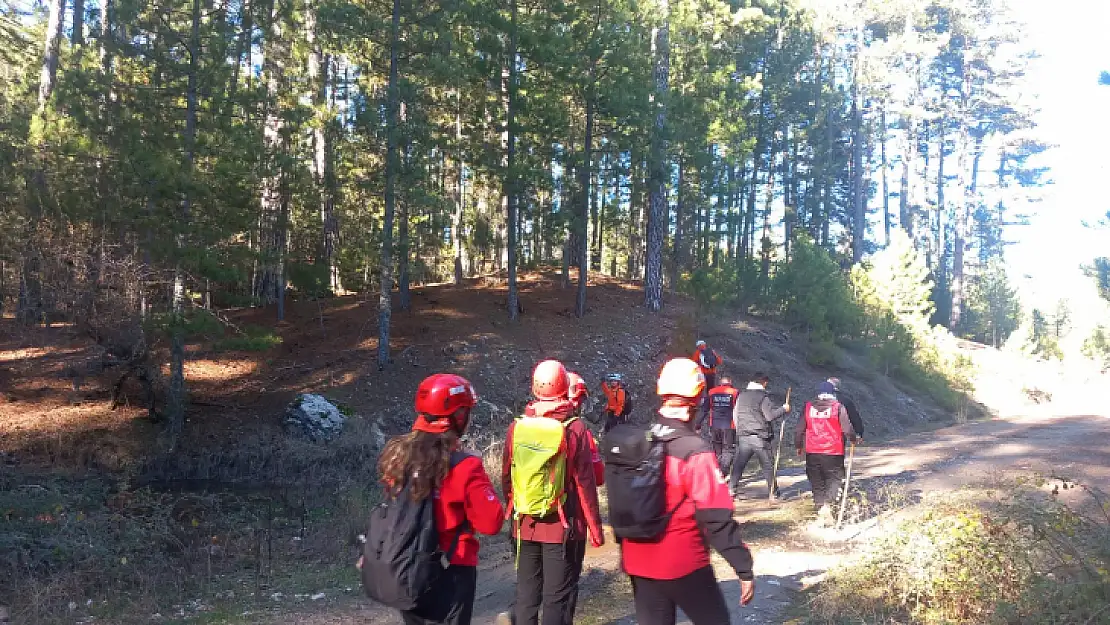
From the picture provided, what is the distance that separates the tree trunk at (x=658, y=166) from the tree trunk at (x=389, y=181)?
293 inches

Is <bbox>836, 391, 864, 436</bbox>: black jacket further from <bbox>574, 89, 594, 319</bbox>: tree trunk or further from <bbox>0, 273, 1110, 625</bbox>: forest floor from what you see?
<bbox>574, 89, 594, 319</bbox>: tree trunk

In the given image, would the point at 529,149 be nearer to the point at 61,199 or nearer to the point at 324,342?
the point at 324,342

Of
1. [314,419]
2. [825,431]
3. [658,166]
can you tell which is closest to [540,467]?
[825,431]

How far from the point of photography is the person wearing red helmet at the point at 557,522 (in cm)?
456

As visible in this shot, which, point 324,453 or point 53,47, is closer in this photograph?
point 324,453

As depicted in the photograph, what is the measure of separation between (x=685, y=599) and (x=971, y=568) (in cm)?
319

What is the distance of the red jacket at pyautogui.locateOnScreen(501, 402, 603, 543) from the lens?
4570mm

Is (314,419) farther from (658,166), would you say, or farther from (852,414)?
(658,166)

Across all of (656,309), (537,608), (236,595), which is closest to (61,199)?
(236,595)

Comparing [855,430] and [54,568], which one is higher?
[855,430]

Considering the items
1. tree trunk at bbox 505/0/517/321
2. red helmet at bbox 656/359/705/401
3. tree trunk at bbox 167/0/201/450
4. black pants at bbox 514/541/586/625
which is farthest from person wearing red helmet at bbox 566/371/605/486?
tree trunk at bbox 505/0/517/321

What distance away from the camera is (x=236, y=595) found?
7.62 metres

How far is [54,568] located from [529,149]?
17.6 meters

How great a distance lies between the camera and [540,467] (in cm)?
446
